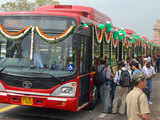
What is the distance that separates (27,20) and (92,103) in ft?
10.4

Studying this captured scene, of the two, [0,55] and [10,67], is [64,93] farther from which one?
[0,55]

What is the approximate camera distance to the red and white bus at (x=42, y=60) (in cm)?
673

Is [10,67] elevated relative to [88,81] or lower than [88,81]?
elevated

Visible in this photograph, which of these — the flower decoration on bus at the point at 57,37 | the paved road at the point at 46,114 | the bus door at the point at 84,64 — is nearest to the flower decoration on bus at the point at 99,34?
the bus door at the point at 84,64

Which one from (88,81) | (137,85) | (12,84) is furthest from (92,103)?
(137,85)

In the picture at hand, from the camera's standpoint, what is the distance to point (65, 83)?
672 cm

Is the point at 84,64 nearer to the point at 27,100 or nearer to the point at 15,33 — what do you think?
the point at 27,100

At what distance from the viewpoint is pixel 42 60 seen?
6.83 meters

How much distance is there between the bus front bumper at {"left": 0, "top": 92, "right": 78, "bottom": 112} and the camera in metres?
6.68

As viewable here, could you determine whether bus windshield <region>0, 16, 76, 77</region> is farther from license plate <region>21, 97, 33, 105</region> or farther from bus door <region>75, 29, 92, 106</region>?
license plate <region>21, 97, 33, 105</region>

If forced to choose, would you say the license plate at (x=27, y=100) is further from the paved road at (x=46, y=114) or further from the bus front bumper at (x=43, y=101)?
the paved road at (x=46, y=114)

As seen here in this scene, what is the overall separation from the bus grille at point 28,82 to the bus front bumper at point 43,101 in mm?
235

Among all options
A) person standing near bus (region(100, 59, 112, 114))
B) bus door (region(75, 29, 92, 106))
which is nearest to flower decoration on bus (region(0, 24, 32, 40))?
bus door (region(75, 29, 92, 106))

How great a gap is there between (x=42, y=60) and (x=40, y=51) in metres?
0.22
